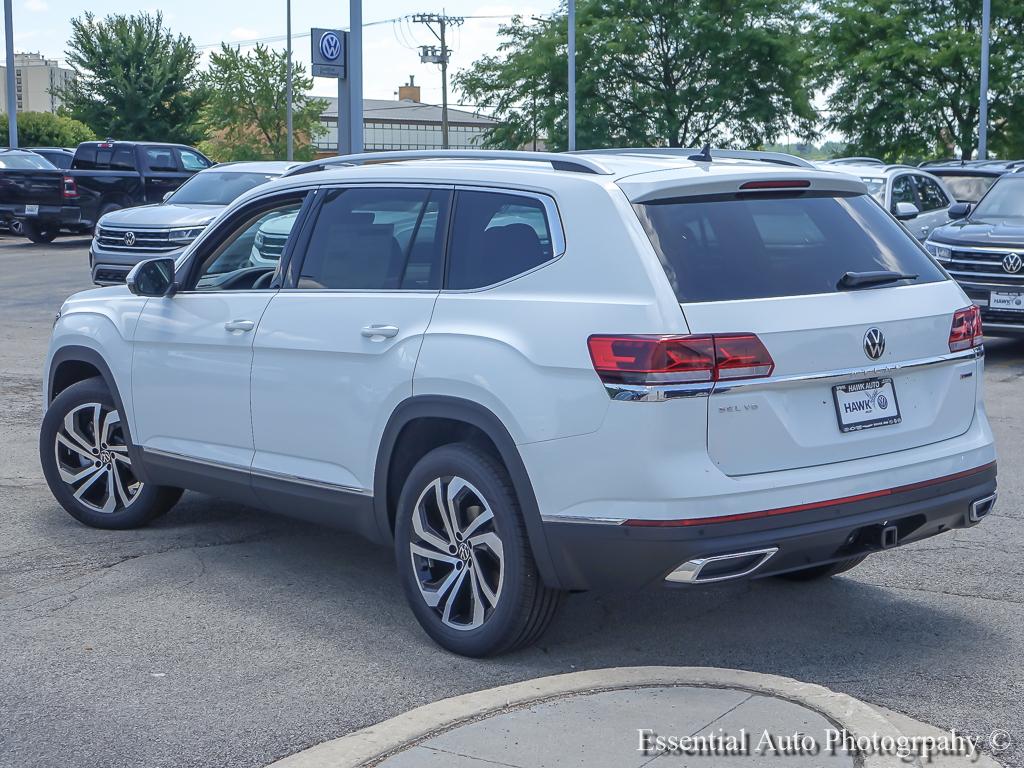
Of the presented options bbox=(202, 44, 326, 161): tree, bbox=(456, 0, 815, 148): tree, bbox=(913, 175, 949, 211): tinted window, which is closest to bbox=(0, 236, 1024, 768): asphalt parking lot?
bbox=(913, 175, 949, 211): tinted window

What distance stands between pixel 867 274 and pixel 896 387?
0.41 metres

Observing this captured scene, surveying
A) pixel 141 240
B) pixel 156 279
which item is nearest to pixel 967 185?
pixel 141 240

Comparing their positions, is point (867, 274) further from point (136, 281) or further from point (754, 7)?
point (754, 7)

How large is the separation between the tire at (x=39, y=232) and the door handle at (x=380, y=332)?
2590 centimetres

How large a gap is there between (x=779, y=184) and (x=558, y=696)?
77.5 inches

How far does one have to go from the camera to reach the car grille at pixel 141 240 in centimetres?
1895

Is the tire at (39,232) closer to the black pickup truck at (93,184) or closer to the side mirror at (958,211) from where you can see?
the black pickup truck at (93,184)

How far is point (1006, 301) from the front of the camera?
512 inches

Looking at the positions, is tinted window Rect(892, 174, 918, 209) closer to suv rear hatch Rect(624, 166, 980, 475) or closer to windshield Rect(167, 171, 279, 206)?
windshield Rect(167, 171, 279, 206)

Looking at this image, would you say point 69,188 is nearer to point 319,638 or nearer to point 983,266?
point 983,266

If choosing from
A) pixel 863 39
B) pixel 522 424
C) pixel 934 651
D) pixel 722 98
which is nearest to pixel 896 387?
pixel 934 651

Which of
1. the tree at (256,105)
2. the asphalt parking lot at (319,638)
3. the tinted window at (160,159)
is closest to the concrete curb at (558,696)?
the asphalt parking lot at (319,638)

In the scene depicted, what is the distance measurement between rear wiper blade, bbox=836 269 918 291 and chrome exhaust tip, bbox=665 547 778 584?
1.00m

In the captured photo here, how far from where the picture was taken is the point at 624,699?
4449mm
